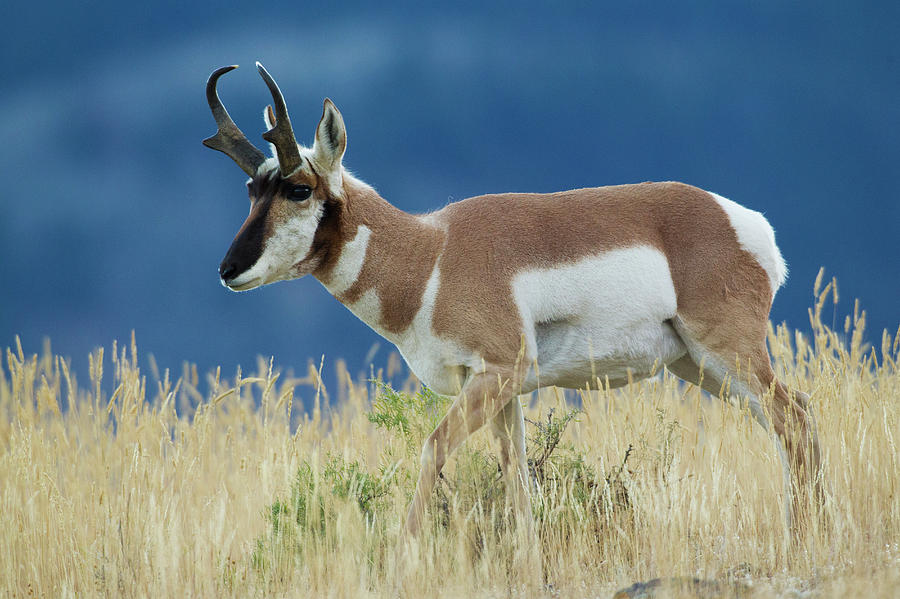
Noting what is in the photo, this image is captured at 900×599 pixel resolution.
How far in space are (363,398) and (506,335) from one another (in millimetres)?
4084

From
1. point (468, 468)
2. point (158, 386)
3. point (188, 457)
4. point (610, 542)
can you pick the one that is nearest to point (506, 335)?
point (468, 468)

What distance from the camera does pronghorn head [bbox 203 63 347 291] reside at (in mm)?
5137

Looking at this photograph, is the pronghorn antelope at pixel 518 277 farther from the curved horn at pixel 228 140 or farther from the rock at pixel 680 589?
the rock at pixel 680 589

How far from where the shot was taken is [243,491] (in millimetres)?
6402

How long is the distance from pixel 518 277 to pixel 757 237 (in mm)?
1704

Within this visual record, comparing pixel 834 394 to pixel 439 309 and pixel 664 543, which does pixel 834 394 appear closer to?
pixel 664 543

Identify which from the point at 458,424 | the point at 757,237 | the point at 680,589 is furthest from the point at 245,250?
the point at 757,237

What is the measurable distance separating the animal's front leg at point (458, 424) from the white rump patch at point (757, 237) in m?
1.92

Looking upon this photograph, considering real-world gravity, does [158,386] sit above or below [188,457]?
above

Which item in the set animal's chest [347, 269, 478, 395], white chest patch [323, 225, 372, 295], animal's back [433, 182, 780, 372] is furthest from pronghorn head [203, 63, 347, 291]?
animal's back [433, 182, 780, 372]

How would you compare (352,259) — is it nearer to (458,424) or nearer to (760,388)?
(458,424)

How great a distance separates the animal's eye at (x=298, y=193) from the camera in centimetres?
519

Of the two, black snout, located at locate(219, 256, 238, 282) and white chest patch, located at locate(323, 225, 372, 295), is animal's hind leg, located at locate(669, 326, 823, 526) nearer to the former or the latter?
white chest patch, located at locate(323, 225, 372, 295)

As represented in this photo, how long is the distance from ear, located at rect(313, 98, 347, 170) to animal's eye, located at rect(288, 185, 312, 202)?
0.58ft
